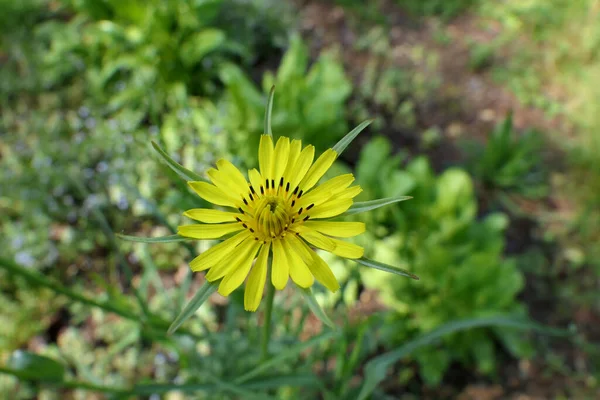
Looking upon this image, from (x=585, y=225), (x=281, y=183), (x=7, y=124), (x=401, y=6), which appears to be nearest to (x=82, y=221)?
(x=7, y=124)

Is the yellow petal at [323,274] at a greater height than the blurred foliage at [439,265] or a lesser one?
lesser

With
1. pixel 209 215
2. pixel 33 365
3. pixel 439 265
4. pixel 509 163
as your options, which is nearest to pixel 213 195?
pixel 209 215

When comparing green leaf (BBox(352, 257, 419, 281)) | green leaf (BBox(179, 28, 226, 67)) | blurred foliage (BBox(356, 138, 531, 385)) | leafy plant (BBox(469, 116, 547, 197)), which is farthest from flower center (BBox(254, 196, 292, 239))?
green leaf (BBox(179, 28, 226, 67))

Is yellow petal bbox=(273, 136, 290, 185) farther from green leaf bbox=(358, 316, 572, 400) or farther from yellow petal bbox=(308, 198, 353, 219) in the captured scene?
green leaf bbox=(358, 316, 572, 400)

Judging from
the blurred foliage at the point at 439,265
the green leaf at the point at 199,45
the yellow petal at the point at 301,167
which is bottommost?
the yellow petal at the point at 301,167

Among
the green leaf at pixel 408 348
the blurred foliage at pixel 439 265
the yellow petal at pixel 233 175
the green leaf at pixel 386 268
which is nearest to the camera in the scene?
the green leaf at pixel 386 268

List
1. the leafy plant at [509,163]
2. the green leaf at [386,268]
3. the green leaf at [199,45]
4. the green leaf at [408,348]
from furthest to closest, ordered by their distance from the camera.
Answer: the green leaf at [199,45]
the leafy plant at [509,163]
the green leaf at [408,348]
the green leaf at [386,268]

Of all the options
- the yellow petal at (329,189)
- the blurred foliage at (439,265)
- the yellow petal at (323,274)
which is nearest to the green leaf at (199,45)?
the blurred foliage at (439,265)

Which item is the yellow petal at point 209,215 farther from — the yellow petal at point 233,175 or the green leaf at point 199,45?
the green leaf at point 199,45
